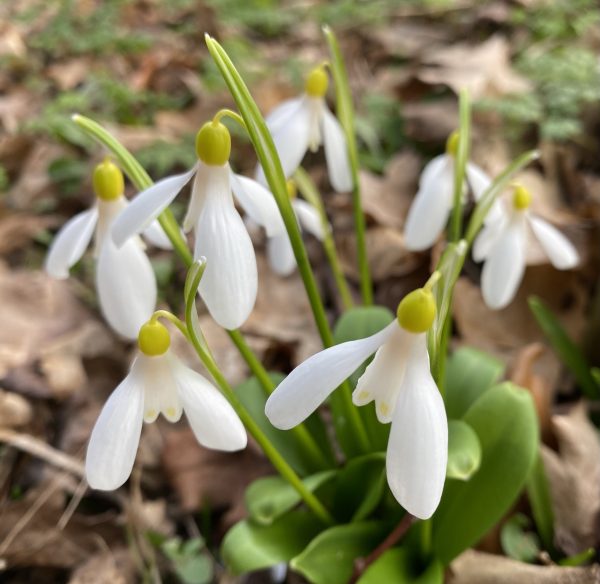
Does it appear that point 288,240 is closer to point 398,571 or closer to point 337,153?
point 337,153

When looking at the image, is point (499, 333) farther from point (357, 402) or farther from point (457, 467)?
point (357, 402)

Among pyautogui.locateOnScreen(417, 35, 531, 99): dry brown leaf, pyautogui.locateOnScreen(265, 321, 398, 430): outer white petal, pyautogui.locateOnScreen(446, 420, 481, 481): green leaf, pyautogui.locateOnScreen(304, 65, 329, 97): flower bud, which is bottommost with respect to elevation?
pyautogui.locateOnScreen(417, 35, 531, 99): dry brown leaf

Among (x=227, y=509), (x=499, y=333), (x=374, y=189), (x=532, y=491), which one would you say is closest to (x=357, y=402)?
(x=532, y=491)

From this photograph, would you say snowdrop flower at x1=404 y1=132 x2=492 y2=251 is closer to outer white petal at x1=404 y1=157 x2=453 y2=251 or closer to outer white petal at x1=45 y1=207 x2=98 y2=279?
outer white petal at x1=404 y1=157 x2=453 y2=251

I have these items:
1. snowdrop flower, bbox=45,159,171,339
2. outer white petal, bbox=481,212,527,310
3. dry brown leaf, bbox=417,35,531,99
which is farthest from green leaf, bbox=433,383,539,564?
dry brown leaf, bbox=417,35,531,99

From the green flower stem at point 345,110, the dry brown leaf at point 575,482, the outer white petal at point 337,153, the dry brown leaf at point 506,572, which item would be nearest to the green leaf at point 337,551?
the dry brown leaf at point 506,572

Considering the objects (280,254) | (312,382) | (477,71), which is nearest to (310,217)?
(280,254)
